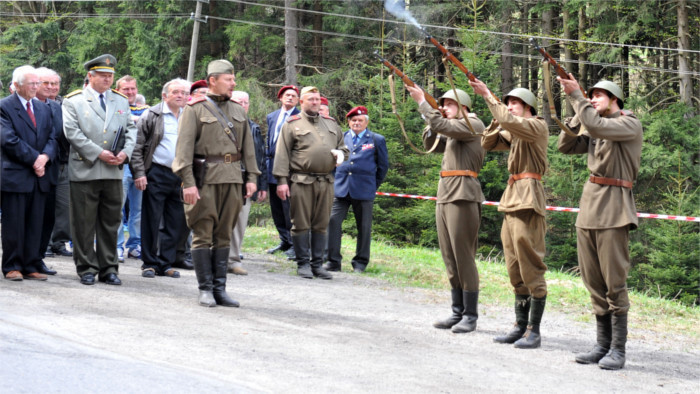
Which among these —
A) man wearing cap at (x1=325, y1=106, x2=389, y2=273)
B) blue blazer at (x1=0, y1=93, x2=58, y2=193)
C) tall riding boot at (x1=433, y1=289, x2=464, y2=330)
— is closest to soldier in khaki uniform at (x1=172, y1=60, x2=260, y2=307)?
blue blazer at (x1=0, y1=93, x2=58, y2=193)

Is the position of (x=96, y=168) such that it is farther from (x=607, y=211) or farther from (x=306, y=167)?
(x=607, y=211)

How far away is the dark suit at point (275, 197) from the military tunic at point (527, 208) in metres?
4.94

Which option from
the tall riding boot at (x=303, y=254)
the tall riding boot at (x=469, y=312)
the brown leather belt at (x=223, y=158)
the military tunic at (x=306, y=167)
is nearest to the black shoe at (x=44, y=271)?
the brown leather belt at (x=223, y=158)

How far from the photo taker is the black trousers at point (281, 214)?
12.2 metres

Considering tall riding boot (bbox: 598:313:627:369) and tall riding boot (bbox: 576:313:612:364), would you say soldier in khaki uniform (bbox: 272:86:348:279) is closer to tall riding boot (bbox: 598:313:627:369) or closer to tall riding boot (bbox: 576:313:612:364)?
tall riding boot (bbox: 576:313:612:364)

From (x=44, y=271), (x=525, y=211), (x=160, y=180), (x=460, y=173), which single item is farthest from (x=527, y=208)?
(x=44, y=271)

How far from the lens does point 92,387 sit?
4.84 metres

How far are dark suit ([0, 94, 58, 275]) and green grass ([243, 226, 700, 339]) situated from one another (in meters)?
3.62

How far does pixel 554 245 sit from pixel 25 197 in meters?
15.3

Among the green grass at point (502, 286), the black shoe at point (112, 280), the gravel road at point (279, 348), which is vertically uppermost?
the black shoe at point (112, 280)

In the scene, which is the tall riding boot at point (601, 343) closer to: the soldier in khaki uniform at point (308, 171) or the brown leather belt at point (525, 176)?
the brown leather belt at point (525, 176)

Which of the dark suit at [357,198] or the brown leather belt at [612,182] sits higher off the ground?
the brown leather belt at [612,182]

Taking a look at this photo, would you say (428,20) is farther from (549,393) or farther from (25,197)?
(549,393)

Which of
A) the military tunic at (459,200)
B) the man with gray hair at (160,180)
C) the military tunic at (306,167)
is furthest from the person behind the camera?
the military tunic at (306,167)
